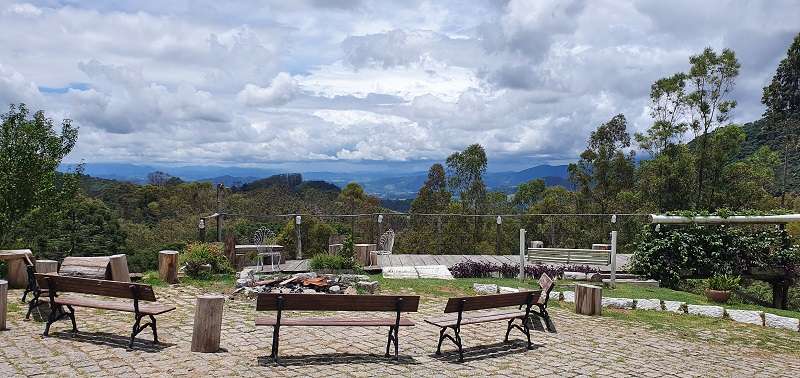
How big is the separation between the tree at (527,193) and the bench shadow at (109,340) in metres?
34.7

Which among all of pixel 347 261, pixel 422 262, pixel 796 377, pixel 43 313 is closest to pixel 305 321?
pixel 43 313

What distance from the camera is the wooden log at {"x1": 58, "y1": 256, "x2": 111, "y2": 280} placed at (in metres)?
9.90

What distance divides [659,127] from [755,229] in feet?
34.1

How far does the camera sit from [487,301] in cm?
700

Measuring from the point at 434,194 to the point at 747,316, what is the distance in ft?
73.3

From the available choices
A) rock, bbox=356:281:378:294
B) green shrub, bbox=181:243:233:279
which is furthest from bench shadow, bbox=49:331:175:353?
green shrub, bbox=181:243:233:279

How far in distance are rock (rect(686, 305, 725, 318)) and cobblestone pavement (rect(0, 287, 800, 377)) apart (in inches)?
87.6

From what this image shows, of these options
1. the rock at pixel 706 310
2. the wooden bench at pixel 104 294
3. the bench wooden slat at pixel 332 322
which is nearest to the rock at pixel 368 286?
the bench wooden slat at pixel 332 322

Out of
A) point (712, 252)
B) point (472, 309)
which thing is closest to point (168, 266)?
point (472, 309)

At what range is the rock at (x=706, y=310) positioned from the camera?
1014 cm

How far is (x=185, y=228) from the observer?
1358 inches

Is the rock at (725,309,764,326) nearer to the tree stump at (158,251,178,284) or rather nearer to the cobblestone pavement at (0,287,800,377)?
the cobblestone pavement at (0,287,800,377)

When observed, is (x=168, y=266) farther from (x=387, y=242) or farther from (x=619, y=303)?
(x=619, y=303)

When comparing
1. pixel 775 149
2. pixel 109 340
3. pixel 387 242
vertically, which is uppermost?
pixel 775 149
